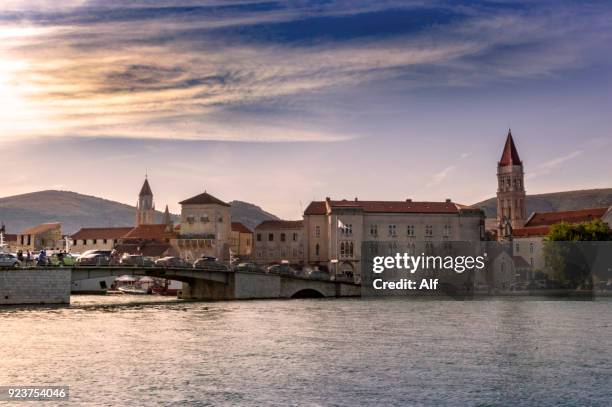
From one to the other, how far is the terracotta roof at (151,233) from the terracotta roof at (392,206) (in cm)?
4045

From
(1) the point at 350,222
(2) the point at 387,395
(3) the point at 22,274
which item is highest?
(1) the point at 350,222

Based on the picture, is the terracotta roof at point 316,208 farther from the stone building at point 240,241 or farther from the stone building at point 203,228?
the stone building at point 240,241

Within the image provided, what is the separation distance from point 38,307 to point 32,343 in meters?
33.5

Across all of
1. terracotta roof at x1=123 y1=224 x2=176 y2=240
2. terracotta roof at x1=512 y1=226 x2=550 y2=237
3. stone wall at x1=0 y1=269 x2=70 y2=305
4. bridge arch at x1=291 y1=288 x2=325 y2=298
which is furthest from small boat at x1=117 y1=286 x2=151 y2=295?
terracotta roof at x1=512 y1=226 x2=550 y2=237

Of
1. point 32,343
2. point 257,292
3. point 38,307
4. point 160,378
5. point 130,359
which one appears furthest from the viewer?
point 257,292

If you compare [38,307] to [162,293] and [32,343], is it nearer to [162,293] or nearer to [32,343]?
[32,343]

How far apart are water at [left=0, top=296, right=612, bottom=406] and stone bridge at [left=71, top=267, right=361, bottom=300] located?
31074 millimetres

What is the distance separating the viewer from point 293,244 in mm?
164000

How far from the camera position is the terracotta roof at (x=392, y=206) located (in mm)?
154625

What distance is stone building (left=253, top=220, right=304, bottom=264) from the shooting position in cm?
16325

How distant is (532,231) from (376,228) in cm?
4042

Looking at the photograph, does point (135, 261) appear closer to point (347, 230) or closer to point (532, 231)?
point (347, 230)

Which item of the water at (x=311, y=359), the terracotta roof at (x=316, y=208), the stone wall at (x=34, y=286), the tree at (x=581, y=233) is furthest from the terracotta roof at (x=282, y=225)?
the water at (x=311, y=359)

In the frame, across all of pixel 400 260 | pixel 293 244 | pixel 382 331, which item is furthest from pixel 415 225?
pixel 382 331
